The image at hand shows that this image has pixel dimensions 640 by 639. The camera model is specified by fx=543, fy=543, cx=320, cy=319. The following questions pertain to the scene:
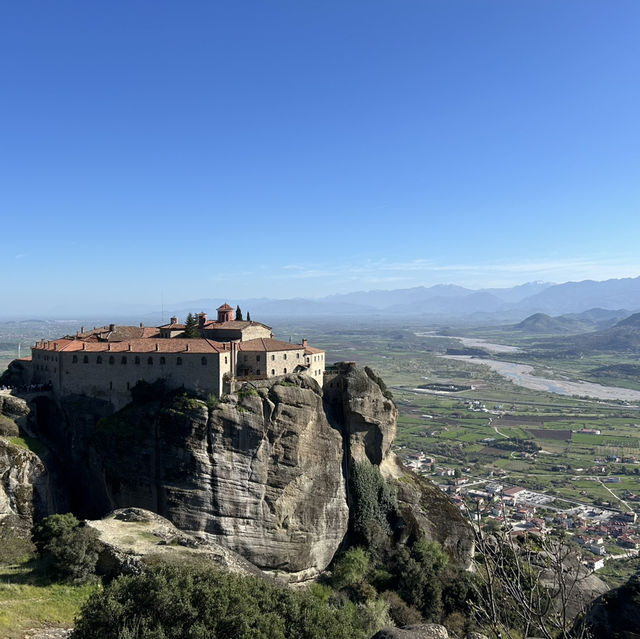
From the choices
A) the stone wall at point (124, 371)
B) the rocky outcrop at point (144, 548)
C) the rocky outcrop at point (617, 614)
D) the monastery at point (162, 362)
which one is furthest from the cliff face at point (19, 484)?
the rocky outcrop at point (617, 614)

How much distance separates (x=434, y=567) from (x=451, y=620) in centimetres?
466

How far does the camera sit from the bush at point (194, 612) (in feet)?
59.0

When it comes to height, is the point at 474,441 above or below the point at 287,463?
below

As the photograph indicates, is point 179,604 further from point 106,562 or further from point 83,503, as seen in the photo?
point 83,503

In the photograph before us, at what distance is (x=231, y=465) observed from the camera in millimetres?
42750

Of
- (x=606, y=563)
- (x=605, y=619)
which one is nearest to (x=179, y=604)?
(x=605, y=619)

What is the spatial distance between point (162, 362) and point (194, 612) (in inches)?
1170

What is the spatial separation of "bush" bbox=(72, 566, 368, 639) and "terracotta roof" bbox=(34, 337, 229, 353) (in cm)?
2641

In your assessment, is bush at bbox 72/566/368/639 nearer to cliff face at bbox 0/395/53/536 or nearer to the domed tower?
cliff face at bbox 0/395/53/536

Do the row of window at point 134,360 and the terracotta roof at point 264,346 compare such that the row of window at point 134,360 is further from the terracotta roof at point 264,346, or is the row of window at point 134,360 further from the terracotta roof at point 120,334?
the terracotta roof at point 120,334

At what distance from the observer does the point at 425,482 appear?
57469 millimetres

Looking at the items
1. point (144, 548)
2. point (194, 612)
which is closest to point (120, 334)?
point (144, 548)

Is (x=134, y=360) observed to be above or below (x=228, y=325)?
below

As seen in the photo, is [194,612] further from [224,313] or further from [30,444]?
[224,313]
